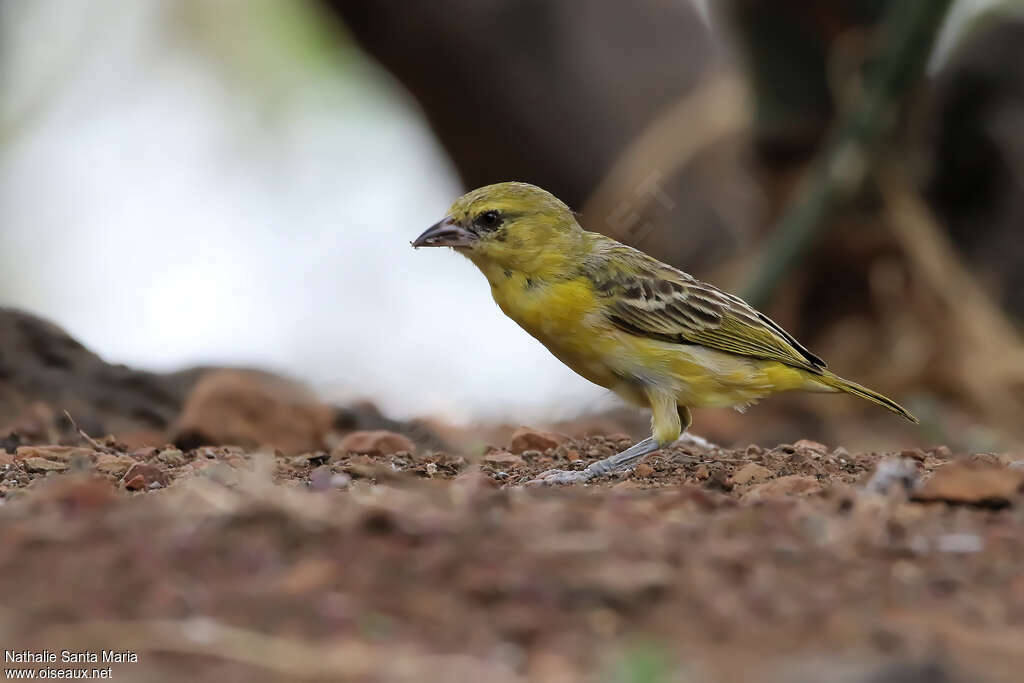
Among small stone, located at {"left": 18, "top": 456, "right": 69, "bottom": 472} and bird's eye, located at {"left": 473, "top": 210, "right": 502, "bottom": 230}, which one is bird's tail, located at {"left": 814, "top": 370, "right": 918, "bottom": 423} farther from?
small stone, located at {"left": 18, "top": 456, "right": 69, "bottom": 472}

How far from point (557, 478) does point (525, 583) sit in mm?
2016

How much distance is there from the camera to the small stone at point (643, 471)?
495 cm

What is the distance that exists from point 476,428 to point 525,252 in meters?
2.11

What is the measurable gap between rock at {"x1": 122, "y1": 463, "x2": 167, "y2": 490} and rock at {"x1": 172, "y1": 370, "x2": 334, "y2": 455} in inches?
48.8

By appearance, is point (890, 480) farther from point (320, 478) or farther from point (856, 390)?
point (856, 390)

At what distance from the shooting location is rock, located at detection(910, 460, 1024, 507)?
11.9 ft

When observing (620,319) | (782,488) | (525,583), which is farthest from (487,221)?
(525,583)

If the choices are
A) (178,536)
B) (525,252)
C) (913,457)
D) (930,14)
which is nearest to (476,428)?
(525,252)

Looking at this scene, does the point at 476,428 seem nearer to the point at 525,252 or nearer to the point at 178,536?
the point at 525,252

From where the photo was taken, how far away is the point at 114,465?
472cm

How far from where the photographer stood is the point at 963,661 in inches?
99.3

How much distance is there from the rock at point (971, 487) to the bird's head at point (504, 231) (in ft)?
6.88

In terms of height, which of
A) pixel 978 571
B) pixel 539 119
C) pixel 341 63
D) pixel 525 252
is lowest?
pixel 978 571

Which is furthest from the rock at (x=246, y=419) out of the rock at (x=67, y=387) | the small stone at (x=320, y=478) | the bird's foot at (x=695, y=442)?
the bird's foot at (x=695, y=442)
